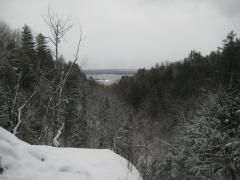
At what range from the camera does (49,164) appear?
4.43 meters

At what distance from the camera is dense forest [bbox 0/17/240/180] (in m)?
11.6

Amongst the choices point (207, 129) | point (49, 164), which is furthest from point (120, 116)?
point (49, 164)

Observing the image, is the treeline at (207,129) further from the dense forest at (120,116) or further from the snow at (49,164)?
the snow at (49,164)

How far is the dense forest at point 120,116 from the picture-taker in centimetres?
1164

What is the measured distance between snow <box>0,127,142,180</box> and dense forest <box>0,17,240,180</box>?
1.83m

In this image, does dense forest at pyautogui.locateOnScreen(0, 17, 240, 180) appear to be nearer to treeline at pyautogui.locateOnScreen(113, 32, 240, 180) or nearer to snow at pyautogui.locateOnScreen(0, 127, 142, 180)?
treeline at pyautogui.locateOnScreen(113, 32, 240, 180)

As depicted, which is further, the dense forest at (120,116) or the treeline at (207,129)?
the treeline at (207,129)

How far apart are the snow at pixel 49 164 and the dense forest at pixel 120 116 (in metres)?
1.83

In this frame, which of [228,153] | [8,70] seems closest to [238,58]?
[228,153]

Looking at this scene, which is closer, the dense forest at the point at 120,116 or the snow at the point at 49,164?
the snow at the point at 49,164

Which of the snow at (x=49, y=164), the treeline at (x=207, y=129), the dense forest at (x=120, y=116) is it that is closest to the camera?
the snow at (x=49, y=164)

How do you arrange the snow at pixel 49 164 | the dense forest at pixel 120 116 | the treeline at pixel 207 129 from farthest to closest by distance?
1. the treeline at pixel 207 129
2. the dense forest at pixel 120 116
3. the snow at pixel 49 164

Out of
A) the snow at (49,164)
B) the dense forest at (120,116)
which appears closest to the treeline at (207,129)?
the dense forest at (120,116)

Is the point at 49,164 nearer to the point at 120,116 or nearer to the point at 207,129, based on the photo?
the point at 207,129
